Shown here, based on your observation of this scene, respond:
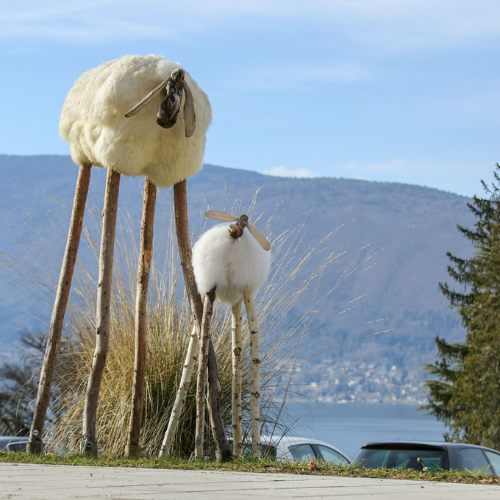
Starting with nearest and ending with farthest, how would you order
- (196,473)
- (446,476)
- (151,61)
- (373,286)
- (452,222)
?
(196,473) < (446,476) < (151,61) < (373,286) < (452,222)

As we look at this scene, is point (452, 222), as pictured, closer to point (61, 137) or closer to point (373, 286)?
point (373, 286)

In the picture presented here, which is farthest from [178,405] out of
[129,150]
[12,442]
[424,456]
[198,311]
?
[12,442]

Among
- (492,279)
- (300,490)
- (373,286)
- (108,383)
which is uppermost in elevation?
(373,286)

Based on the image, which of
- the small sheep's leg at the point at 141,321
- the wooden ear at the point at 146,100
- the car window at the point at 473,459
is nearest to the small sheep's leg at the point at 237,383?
the small sheep's leg at the point at 141,321

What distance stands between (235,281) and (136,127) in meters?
1.26

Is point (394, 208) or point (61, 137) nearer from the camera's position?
point (61, 137)

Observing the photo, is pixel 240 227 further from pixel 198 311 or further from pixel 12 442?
pixel 12 442

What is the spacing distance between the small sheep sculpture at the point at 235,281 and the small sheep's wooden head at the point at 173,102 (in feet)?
2.56

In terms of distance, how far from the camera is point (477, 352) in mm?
23266

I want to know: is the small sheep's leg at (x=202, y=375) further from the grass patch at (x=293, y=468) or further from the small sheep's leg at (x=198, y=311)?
the grass patch at (x=293, y=468)

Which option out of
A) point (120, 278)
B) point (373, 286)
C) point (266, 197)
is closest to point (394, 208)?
point (266, 197)

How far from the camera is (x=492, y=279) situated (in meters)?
22.6

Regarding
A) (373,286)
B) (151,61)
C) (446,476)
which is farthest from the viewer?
(373,286)

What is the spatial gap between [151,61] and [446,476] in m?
3.48
